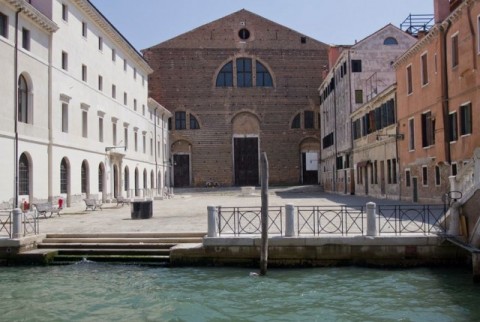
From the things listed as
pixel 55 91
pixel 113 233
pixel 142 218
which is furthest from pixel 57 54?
pixel 113 233

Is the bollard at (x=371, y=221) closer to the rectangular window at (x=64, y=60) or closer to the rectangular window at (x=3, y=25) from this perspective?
the rectangular window at (x=3, y=25)

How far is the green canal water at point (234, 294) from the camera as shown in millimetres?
8211

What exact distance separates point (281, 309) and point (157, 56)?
4115 cm

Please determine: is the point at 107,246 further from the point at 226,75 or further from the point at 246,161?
the point at 226,75

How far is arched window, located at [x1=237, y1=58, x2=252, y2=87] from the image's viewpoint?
47.2 metres

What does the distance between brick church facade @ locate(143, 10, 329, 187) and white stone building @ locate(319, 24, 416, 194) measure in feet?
17.5

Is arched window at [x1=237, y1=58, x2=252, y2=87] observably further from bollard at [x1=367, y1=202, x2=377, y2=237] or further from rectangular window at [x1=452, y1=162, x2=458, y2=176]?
bollard at [x1=367, y1=202, x2=377, y2=237]

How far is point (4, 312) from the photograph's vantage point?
8.43 meters

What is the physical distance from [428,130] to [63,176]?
15.7m

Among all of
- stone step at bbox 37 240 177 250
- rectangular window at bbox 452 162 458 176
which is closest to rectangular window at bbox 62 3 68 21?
stone step at bbox 37 240 177 250

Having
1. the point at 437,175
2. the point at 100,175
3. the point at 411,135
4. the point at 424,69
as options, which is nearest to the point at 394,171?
the point at 411,135

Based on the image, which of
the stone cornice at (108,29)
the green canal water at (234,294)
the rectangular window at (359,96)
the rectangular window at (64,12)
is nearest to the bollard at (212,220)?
the green canal water at (234,294)

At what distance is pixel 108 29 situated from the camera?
28922 mm

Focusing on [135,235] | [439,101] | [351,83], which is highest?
[351,83]
